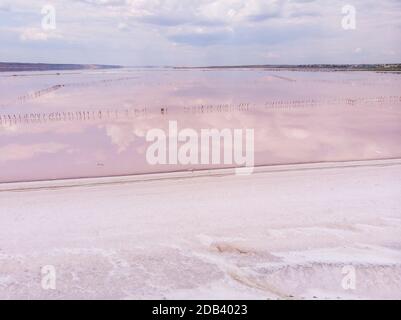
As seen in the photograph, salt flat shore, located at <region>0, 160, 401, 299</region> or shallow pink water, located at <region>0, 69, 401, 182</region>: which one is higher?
shallow pink water, located at <region>0, 69, 401, 182</region>

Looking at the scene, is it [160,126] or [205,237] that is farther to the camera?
[160,126]

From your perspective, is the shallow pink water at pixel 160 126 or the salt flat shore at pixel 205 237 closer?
the salt flat shore at pixel 205 237

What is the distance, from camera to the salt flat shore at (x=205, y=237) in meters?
5.66

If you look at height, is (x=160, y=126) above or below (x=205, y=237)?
above

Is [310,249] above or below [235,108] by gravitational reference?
below

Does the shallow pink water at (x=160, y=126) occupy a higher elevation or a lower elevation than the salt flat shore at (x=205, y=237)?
higher

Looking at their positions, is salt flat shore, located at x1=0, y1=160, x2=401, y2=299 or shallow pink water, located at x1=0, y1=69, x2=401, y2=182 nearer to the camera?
salt flat shore, located at x1=0, y1=160, x2=401, y2=299

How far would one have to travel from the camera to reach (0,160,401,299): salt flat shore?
5.66 metres

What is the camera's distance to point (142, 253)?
21.5 ft

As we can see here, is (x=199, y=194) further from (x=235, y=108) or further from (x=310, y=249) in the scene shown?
(x=235, y=108)

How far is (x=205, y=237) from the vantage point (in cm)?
712
